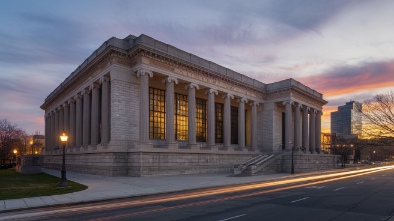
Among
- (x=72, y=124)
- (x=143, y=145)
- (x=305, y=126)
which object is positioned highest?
(x=72, y=124)

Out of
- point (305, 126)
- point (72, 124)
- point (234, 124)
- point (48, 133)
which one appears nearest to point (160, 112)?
point (72, 124)

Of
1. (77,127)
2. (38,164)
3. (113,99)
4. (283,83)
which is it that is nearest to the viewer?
(113,99)

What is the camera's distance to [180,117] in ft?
157

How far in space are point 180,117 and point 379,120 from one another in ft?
110

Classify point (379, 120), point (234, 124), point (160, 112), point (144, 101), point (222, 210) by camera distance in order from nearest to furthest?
1. point (222, 210)
2. point (379, 120)
3. point (144, 101)
4. point (160, 112)
5. point (234, 124)

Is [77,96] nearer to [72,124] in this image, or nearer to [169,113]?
[72,124]

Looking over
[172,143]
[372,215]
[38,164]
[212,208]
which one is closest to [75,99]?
[38,164]

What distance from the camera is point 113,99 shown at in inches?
1431

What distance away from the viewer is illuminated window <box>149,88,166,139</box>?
43.0 m

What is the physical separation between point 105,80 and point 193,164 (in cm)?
1498

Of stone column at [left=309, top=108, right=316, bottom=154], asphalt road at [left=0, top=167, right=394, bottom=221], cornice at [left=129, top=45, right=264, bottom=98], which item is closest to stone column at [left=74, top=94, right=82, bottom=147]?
cornice at [left=129, top=45, right=264, bottom=98]

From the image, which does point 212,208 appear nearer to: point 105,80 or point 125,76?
point 125,76

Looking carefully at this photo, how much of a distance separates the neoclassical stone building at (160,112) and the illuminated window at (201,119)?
0.16m

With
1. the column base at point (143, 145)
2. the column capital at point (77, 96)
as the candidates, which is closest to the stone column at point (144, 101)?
the column base at point (143, 145)
